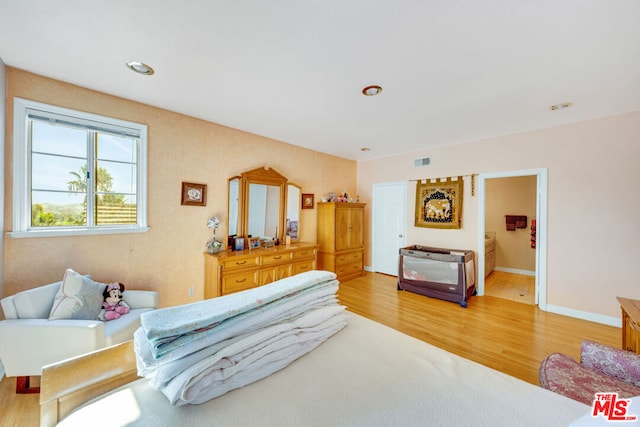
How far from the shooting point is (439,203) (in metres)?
4.26

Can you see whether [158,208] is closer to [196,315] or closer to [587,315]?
[196,315]

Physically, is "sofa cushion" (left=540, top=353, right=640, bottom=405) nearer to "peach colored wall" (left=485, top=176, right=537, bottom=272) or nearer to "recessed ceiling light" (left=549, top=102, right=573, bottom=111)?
"recessed ceiling light" (left=549, top=102, right=573, bottom=111)

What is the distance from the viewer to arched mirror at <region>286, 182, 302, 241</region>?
13.5 ft

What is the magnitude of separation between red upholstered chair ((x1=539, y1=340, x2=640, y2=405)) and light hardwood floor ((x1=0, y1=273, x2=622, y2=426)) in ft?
2.17

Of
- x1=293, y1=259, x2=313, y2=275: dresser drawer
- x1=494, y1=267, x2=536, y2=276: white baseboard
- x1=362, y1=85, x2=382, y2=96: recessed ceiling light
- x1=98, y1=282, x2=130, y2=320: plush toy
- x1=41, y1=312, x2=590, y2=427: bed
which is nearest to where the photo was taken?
x1=41, y1=312, x2=590, y2=427: bed

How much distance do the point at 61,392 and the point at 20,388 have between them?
6.44 ft

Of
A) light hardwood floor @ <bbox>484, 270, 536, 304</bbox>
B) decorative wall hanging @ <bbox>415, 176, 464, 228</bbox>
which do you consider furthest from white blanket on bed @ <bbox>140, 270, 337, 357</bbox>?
light hardwood floor @ <bbox>484, 270, 536, 304</bbox>

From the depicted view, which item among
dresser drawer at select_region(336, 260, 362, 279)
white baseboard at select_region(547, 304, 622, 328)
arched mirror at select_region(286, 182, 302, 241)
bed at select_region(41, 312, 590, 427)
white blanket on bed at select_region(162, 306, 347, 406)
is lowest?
white baseboard at select_region(547, 304, 622, 328)

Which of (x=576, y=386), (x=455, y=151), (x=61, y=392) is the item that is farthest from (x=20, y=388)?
(x=455, y=151)

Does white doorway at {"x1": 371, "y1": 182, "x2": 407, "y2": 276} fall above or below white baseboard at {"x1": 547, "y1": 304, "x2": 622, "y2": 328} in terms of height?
above

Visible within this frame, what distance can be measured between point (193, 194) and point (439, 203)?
157 inches

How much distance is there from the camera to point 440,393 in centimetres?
72

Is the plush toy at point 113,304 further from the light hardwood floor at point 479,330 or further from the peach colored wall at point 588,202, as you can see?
the peach colored wall at point 588,202

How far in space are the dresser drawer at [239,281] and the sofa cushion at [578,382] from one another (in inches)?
111
